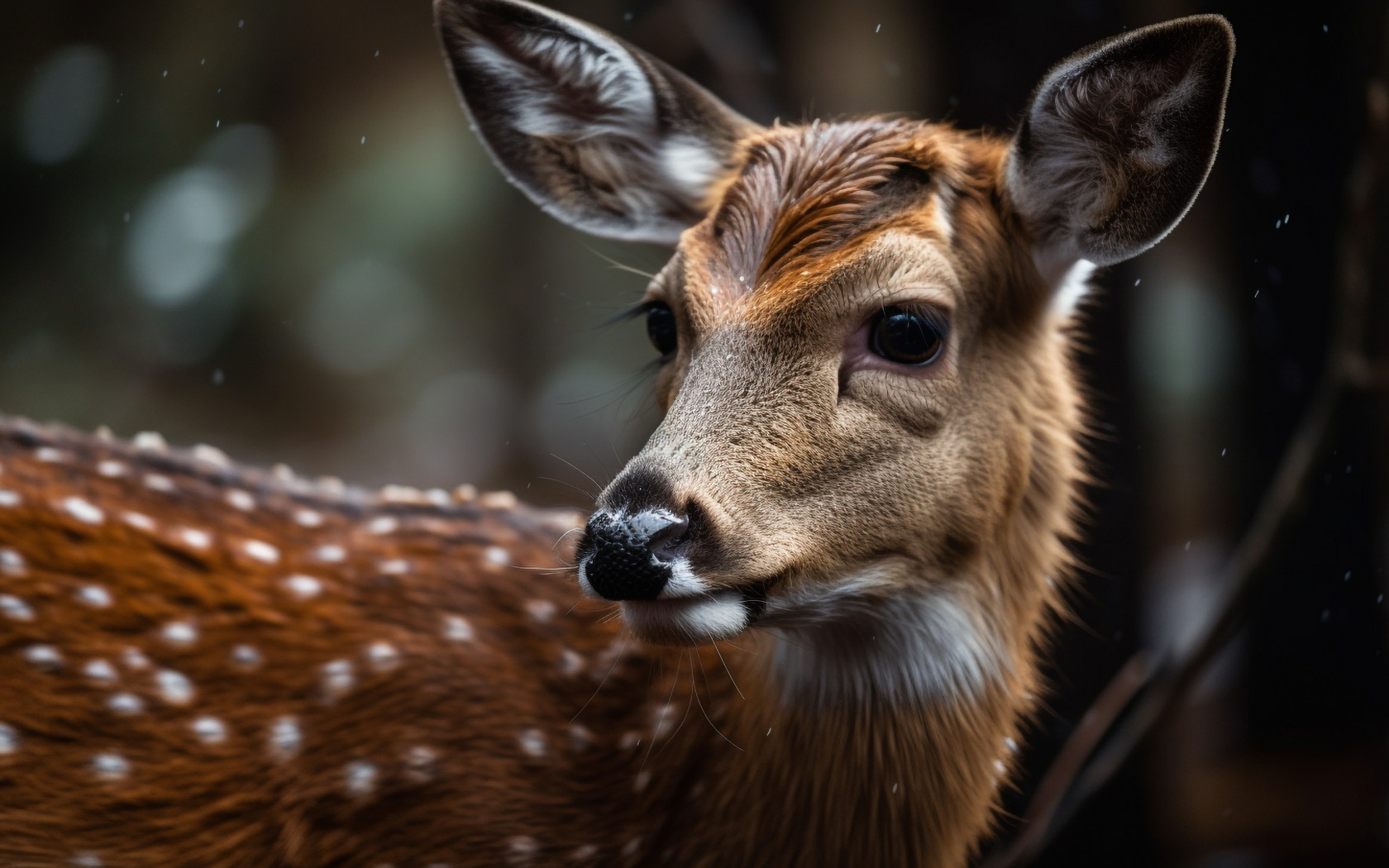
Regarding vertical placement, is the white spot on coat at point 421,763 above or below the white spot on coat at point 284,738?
below

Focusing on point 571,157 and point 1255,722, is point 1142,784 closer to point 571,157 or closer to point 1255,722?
point 1255,722

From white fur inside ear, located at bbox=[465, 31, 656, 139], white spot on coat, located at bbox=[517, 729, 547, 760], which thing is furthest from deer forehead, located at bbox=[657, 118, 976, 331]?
white spot on coat, located at bbox=[517, 729, 547, 760]

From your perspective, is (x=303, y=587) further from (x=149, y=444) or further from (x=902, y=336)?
(x=902, y=336)

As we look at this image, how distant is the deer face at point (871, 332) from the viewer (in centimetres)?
169

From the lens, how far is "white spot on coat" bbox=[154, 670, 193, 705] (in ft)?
7.47

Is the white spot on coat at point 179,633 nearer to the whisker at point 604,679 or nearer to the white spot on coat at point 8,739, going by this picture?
the white spot on coat at point 8,739

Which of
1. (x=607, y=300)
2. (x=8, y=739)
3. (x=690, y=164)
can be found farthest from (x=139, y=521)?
(x=607, y=300)

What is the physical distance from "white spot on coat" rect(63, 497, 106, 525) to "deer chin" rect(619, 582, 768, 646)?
133 cm

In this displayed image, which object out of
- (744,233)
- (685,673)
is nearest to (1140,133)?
(744,233)

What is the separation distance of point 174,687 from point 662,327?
1.15 meters

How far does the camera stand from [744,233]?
6.68 ft

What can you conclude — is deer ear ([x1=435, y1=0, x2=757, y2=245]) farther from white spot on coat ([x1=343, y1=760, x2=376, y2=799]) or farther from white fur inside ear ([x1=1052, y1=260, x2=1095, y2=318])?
white spot on coat ([x1=343, y1=760, x2=376, y2=799])

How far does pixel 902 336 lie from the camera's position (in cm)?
192

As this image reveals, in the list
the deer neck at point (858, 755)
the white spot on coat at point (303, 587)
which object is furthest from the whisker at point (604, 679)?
the white spot on coat at point (303, 587)
